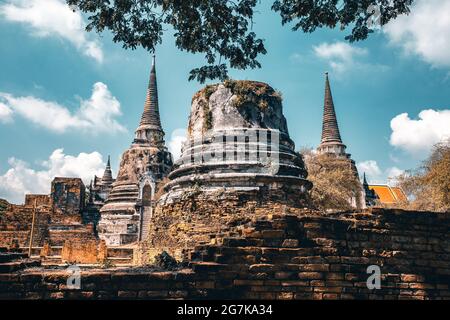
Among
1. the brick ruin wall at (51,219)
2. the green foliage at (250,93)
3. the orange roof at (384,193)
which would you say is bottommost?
the brick ruin wall at (51,219)

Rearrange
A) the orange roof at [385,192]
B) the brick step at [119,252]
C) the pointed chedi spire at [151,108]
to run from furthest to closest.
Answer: the orange roof at [385,192]
the pointed chedi spire at [151,108]
the brick step at [119,252]

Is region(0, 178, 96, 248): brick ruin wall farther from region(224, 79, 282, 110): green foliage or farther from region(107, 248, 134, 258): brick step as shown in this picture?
region(224, 79, 282, 110): green foliage

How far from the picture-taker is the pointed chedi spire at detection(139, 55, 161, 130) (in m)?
34.8

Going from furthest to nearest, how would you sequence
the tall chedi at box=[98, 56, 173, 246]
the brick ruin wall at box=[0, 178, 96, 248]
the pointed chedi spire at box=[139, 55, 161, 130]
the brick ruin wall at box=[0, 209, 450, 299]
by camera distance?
the pointed chedi spire at box=[139, 55, 161, 130]
the tall chedi at box=[98, 56, 173, 246]
the brick ruin wall at box=[0, 178, 96, 248]
the brick ruin wall at box=[0, 209, 450, 299]

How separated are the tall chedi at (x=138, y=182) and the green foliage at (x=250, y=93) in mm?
14538

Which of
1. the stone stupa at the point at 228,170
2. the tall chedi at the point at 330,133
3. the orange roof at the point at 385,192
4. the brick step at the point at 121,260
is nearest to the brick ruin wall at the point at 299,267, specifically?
the stone stupa at the point at 228,170

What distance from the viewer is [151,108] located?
35.6m

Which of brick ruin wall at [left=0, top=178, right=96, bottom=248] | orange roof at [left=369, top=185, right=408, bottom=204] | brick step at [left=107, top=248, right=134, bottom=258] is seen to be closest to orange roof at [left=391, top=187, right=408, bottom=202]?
orange roof at [left=369, top=185, right=408, bottom=204]

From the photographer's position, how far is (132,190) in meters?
29.0

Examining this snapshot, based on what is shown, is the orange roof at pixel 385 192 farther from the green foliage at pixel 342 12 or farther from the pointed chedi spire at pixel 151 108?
the green foliage at pixel 342 12

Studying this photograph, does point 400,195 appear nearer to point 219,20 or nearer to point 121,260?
point 121,260

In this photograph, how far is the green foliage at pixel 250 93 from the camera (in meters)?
12.6

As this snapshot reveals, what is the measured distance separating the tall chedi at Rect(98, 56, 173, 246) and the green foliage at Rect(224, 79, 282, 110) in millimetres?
14538
